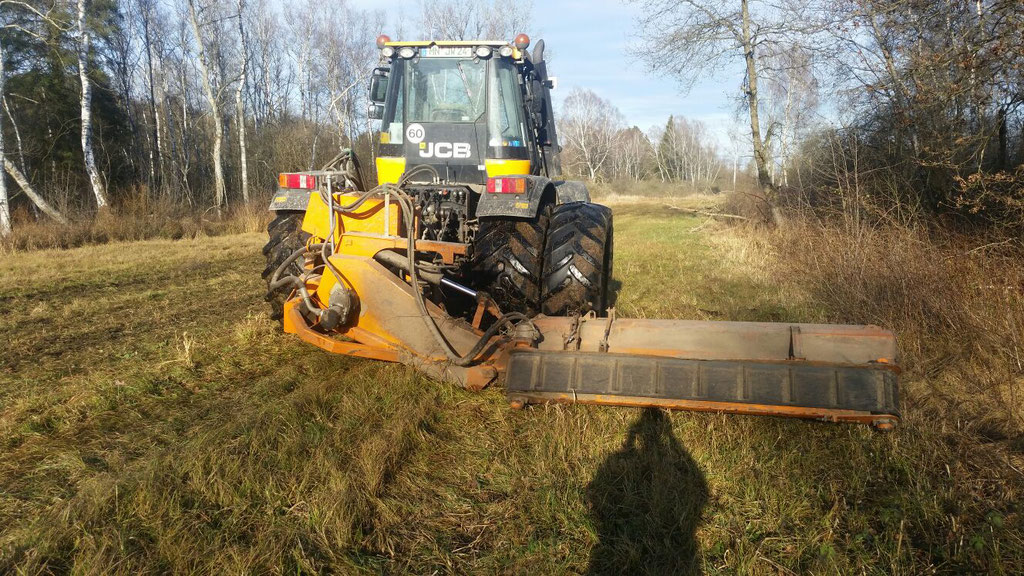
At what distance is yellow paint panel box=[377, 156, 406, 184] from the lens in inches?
223

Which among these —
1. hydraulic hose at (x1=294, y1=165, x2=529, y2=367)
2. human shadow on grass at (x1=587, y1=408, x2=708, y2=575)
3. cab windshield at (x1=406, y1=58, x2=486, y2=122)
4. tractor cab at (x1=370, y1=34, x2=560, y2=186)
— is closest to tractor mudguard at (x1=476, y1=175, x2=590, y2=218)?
hydraulic hose at (x1=294, y1=165, x2=529, y2=367)

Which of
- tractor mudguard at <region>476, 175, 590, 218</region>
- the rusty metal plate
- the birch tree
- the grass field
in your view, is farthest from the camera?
the birch tree

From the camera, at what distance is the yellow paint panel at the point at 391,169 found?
18.6 feet

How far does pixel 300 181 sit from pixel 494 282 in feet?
5.94

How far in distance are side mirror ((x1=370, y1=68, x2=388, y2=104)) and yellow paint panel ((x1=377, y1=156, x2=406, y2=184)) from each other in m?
0.76

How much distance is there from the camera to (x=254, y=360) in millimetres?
4688

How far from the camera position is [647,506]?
2.75 meters

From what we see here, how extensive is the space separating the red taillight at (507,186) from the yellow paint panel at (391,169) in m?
1.34

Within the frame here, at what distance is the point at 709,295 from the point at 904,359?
2.70 meters

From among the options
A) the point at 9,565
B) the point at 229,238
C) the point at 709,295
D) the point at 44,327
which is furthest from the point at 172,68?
the point at 9,565

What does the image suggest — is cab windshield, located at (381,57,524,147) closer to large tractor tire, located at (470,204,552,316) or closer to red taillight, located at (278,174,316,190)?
red taillight, located at (278,174,316,190)

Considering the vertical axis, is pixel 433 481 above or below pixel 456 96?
below

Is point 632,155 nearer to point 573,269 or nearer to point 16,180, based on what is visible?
point 16,180

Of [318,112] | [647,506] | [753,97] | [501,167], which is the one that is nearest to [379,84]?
[501,167]
